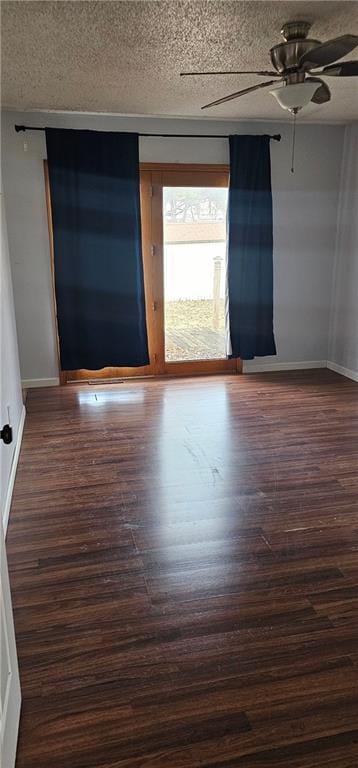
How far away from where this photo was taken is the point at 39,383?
519 cm

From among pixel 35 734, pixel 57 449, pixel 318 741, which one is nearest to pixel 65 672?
pixel 35 734

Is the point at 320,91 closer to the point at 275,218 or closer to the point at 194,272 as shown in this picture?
the point at 275,218

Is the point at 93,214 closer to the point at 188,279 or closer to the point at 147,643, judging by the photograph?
the point at 188,279

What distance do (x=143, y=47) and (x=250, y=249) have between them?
2.61 metres

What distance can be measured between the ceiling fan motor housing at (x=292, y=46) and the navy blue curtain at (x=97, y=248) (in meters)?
2.29

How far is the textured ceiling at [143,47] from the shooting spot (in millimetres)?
2445

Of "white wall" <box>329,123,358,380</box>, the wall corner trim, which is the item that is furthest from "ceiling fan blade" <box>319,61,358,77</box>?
the wall corner trim

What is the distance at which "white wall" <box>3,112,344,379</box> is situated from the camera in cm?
471

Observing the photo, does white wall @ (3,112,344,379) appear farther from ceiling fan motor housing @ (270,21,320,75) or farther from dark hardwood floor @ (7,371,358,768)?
ceiling fan motor housing @ (270,21,320,75)

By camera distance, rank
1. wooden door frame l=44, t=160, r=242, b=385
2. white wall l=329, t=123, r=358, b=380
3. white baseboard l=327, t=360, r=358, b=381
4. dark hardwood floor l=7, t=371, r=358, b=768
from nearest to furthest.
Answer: dark hardwood floor l=7, t=371, r=358, b=768
wooden door frame l=44, t=160, r=242, b=385
white wall l=329, t=123, r=358, b=380
white baseboard l=327, t=360, r=358, b=381

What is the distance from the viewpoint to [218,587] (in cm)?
227

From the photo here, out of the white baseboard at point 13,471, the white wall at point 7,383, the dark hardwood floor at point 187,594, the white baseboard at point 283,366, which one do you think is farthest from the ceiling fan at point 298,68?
the white baseboard at point 283,366

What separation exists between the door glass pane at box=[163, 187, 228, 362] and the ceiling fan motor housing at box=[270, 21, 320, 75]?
2.43 meters

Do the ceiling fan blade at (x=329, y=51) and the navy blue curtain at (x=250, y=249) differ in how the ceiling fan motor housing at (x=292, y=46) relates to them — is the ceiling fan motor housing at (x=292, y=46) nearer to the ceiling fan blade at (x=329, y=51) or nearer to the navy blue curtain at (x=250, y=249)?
the ceiling fan blade at (x=329, y=51)
